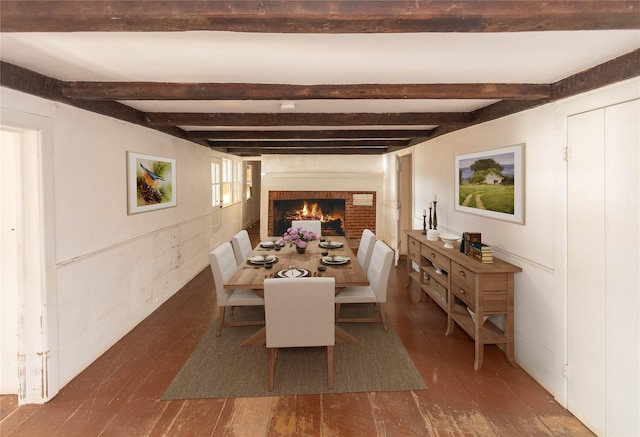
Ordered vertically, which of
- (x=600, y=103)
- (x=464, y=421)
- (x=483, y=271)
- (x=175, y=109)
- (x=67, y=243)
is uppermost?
(x=175, y=109)

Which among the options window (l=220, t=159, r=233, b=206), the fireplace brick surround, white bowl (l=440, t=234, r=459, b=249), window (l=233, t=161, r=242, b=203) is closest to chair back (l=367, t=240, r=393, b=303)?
white bowl (l=440, t=234, r=459, b=249)

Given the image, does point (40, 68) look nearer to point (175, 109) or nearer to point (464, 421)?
point (175, 109)

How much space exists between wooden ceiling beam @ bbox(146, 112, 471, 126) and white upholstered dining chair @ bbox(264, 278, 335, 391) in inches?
78.9

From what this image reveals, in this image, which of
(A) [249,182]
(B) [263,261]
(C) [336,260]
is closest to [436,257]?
(C) [336,260]

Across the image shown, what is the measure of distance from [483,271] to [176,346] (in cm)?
282

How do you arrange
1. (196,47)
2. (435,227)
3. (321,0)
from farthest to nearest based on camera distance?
(435,227) < (196,47) < (321,0)

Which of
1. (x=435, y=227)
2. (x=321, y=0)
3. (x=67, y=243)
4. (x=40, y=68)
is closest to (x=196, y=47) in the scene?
(x=321, y=0)

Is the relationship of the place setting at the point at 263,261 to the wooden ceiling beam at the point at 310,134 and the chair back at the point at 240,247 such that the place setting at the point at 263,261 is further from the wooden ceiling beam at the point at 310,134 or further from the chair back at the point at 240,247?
the wooden ceiling beam at the point at 310,134

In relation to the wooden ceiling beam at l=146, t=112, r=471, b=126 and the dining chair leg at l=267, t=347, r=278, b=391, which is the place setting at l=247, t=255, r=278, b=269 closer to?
the dining chair leg at l=267, t=347, r=278, b=391

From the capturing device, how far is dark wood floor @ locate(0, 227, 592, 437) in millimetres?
2154

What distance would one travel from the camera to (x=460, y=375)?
2736mm

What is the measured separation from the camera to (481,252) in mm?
3008

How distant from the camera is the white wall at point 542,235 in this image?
2408 millimetres

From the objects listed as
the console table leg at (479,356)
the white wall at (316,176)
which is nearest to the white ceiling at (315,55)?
the console table leg at (479,356)
